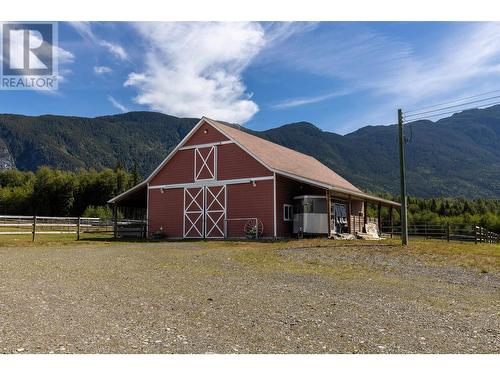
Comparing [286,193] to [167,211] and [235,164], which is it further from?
[167,211]

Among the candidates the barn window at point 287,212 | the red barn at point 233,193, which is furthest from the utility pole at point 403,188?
the barn window at point 287,212

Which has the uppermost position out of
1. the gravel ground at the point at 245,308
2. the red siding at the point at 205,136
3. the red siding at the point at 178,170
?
the red siding at the point at 205,136

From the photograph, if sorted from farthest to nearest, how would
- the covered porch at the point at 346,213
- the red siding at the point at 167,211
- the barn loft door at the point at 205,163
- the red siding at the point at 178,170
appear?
the red siding at the point at 167,211, the red siding at the point at 178,170, the barn loft door at the point at 205,163, the covered porch at the point at 346,213

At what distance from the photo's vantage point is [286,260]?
14.8m

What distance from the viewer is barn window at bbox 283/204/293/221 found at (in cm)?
2512

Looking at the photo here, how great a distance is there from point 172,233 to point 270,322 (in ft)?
73.9

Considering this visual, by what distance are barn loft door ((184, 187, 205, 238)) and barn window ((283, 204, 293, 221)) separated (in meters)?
5.00

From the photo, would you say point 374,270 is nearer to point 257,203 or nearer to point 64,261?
point 64,261

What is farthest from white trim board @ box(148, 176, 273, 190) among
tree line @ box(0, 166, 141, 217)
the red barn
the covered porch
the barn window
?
tree line @ box(0, 166, 141, 217)

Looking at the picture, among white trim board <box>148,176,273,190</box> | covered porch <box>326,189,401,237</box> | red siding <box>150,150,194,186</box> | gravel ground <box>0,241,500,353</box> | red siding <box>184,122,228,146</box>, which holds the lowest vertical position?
gravel ground <box>0,241,500,353</box>

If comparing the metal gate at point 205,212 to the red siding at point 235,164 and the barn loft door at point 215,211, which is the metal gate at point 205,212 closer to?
the barn loft door at point 215,211

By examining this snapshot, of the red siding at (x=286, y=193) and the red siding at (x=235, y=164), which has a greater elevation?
the red siding at (x=235, y=164)

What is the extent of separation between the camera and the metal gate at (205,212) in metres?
26.4

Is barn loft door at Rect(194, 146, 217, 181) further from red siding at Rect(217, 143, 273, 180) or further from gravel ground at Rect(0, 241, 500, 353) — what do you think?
gravel ground at Rect(0, 241, 500, 353)
